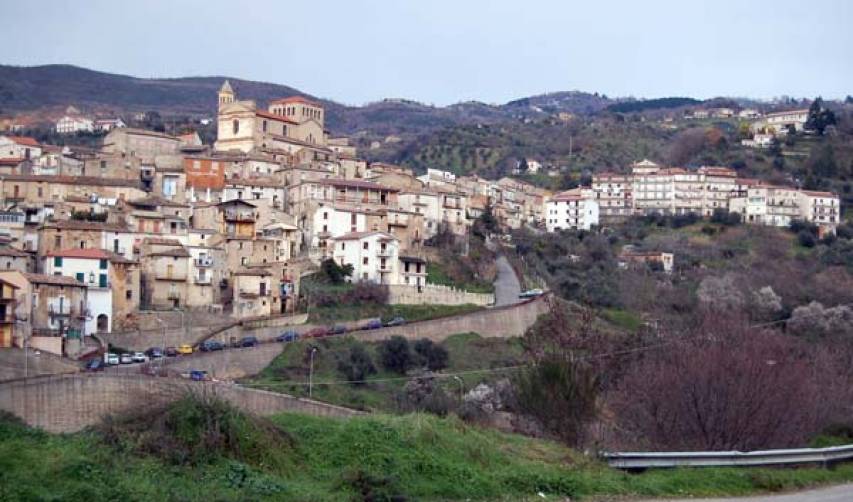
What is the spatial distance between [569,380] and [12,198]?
149 ft

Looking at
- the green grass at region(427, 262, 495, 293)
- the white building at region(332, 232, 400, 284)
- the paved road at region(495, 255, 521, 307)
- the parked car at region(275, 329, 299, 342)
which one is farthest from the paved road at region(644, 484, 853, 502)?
the green grass at region(427, 262, 495, 293)

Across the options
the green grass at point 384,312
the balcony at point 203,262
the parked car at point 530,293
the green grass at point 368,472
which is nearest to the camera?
the green grass at point 368,472

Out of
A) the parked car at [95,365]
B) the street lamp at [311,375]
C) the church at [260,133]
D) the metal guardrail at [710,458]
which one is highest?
the church at [260,133]

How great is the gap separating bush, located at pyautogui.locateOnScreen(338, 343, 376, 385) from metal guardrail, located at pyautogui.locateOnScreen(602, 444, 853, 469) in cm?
2942

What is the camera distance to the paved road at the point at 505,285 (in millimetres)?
55969

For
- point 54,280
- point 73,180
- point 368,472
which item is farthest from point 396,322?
point 368,472

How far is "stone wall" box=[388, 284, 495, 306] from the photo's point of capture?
53.3 meters

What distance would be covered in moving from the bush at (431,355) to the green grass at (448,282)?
26.9 ft

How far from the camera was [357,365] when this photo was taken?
44656 mm

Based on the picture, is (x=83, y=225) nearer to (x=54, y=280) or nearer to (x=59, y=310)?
(x=54, y=280)

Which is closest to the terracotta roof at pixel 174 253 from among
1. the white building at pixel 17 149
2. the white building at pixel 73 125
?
the white building at pixel 17 149

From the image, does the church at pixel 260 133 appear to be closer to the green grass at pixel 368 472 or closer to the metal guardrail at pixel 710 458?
the metal guardrail at pixel 710 458

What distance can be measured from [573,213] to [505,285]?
2628 cm

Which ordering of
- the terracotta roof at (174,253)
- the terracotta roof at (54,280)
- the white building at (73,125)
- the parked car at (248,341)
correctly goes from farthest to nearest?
the white building at (73,125)
the terracotta roof at (174,253)
the parked car at (248,341)
the terracotta roof at (54,280)
